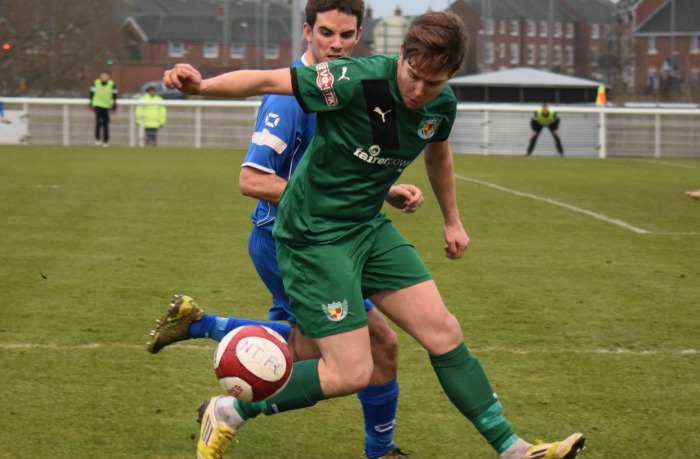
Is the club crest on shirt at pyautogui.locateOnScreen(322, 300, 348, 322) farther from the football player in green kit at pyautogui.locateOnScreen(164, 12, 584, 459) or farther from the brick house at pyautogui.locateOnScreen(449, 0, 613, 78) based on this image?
the brick house at pyautogui.locateOnScreen(449, 0, 613, 78)

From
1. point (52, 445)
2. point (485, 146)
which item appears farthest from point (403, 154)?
point (485, 146)

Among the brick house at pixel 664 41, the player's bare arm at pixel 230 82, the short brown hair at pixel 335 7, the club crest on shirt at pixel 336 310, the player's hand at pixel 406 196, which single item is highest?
the brick house at pixel 664 41

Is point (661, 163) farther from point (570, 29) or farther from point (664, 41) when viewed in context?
point (570, 29)

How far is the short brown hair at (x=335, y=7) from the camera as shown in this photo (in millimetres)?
5112

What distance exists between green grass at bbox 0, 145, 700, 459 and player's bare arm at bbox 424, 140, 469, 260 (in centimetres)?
90

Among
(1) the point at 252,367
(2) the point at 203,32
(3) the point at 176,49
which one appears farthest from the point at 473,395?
(2) the point at 203,32

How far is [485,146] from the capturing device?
110 ft

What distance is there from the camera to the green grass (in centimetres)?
535

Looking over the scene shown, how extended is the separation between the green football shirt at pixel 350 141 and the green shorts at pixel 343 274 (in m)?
0.05

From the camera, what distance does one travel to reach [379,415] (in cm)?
494

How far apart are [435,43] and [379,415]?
164cm

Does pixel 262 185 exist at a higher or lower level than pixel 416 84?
lower

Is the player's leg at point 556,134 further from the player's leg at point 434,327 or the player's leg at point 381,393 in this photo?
the player's leg at point 434,327

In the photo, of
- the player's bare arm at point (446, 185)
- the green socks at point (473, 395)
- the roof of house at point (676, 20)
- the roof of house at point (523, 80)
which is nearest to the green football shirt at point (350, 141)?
the player's bare arm at point (446, 185)
